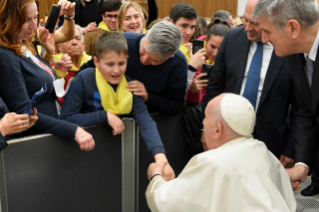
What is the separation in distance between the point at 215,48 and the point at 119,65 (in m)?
1.18

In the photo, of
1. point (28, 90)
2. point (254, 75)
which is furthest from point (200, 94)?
point (28, 90)

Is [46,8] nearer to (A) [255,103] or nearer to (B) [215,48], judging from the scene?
(B) [215,48]

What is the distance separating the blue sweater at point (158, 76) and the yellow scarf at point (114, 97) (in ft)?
0.73

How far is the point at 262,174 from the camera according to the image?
1533 mm

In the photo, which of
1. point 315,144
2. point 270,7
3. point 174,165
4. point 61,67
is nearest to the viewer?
point 270,7

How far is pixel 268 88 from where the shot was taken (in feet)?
7.71

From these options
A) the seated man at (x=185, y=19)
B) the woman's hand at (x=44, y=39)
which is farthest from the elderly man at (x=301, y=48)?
the seated man at (x=185, y=19)

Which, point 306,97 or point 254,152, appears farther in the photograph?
point 306,97

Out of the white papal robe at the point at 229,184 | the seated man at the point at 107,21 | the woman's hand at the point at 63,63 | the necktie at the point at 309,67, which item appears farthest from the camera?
the seated man at the point at 107,21

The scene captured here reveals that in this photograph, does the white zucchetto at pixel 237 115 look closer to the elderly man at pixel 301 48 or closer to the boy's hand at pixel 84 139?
the elderly man at pixel 301 48

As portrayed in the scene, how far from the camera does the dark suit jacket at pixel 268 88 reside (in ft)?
7.72

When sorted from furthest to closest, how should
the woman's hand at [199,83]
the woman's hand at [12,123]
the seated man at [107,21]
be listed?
the seated man at [107,21]
the woman's hand at [199,83]
the woman's hand at [12,123]

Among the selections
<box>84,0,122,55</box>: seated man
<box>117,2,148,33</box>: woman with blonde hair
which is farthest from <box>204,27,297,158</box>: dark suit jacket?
<box>84,0,122,55</box>: seated man

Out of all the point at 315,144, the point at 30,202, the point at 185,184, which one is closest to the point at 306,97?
the point at 315,144
